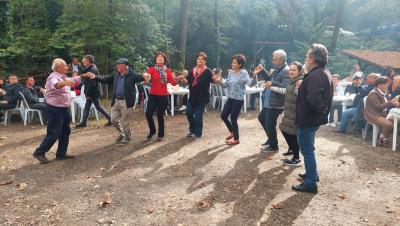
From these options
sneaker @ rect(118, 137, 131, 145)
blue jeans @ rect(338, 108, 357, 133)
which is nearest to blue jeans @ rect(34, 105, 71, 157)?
sneaker @ rect(118, 137, 131, 145)

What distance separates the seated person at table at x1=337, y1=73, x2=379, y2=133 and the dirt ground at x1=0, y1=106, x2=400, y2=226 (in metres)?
0.76

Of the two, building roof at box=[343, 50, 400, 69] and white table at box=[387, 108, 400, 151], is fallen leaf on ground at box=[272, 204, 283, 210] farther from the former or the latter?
building roof at box=[343, 50, 400, 69]

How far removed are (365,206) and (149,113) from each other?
14.0ft

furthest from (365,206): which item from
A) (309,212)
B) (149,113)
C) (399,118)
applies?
(149,113)

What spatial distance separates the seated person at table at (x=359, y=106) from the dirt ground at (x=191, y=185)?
2.48 ft

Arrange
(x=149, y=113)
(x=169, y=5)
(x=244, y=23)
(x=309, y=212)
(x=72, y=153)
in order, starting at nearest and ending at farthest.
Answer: (x=309, y=212), (x=72, y=153), (x=149, y=113), (x=169, y=5), (x=244, y=23)

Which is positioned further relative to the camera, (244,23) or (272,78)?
(244,23)

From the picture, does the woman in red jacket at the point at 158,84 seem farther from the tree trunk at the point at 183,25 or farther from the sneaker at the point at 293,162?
the tree trunk at the point at 183,25

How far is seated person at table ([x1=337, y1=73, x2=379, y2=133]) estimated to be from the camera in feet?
26.6

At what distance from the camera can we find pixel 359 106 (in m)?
8.01

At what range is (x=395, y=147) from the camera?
7094 millimetres

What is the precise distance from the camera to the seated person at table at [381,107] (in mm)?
7215

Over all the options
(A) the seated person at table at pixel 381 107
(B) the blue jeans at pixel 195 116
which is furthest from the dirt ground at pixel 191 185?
(A) the seated person at table at pixel 381 107

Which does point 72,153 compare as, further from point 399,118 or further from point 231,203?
point 399,118
